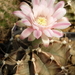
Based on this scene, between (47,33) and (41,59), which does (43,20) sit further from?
(41,59)

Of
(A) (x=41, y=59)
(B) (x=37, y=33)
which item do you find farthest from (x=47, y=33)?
(A) (x=41, y=59)

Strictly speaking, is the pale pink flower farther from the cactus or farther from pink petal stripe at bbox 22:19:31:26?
the cactus

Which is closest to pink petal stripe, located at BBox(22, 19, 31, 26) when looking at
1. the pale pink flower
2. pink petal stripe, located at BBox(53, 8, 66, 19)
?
the pale pink flower

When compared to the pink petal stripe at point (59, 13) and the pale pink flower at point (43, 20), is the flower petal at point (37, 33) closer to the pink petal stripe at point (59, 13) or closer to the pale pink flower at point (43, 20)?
the pale pink flower at point (43, 20)

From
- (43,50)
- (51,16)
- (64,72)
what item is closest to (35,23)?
(51,16)

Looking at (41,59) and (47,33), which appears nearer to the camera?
(47,33)

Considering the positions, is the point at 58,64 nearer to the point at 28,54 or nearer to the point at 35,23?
the point at 28,54

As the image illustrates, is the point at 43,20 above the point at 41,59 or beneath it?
above

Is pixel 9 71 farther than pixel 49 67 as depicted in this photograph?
Yes
